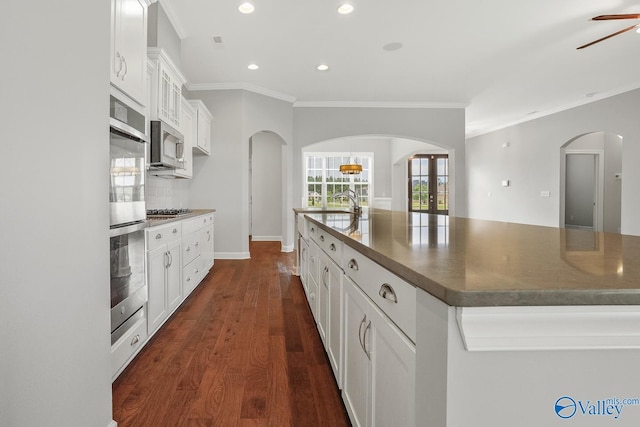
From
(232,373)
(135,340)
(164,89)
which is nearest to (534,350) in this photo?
(232,373)

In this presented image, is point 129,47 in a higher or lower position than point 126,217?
higher

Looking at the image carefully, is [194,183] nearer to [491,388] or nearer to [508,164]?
[491,388]

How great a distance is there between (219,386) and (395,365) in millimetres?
1290

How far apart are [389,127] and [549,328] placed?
6960mm

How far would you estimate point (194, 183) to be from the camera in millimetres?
5840

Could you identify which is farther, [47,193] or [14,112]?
[47,193]

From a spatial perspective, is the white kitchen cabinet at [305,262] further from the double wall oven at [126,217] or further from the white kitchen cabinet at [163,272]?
the double wall oven at [126,217]

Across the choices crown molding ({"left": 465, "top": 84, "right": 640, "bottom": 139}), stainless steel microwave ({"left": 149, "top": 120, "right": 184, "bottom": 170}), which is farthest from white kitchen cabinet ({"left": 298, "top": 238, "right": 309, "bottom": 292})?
crown molding ({"left": 465, "top": 84, "right": 640, "bottom": 139})

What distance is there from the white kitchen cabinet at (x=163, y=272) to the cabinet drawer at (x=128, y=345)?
0.13 metres

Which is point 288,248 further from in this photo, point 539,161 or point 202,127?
point 539,161

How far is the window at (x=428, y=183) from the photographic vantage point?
11.0m

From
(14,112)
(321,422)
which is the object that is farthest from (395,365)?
(14,112)

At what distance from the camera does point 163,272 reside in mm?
2648

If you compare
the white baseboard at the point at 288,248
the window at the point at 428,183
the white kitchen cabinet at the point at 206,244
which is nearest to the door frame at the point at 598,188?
the window at the point at 428,183
